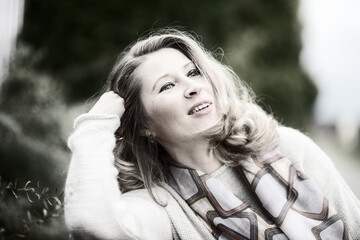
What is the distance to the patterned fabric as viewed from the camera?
2.23m

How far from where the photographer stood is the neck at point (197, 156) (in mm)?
2529

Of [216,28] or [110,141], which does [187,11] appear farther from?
[110,141]

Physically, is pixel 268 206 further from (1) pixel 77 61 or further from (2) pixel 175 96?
(1) pixel 77 61

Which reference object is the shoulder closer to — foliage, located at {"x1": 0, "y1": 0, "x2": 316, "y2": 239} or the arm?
the arm

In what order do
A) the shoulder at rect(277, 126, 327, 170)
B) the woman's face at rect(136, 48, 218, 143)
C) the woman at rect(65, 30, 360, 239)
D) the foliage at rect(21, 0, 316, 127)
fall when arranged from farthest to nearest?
1. the foliage at rect(21, 0, 316, 127)
2. the shoulder at rect(277, 126, 327, 170)
3. the woman's face at rect(136, 48, 218, 143)
4. the woman at rect(65, 30, 360, 239)

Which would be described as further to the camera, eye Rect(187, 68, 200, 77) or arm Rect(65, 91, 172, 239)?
eye Rect(187, 68, 200, 77)

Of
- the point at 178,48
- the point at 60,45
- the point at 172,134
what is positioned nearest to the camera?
the point at 172,134

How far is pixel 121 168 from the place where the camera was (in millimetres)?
2539

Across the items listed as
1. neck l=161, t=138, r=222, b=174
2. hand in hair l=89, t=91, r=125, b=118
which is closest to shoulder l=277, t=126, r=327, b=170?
neck l=161, t=138, r=222, b=174

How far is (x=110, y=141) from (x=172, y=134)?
1.19 ft

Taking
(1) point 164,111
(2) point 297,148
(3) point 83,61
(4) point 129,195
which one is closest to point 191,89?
(1) point 164,111

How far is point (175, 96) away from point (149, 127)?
31 cm

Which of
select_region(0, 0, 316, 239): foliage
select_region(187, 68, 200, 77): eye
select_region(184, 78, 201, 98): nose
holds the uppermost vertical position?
select_region(187, 68, 200, 77): eye

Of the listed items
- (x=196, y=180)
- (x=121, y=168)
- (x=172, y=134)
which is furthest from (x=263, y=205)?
(x=121, y=168)
